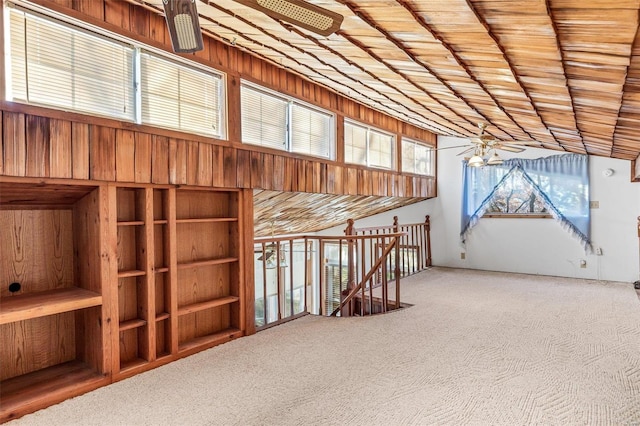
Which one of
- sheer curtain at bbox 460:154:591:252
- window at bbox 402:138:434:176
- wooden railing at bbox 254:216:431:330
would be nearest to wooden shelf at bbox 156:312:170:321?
wooden railing at bbox 254:216:431:330

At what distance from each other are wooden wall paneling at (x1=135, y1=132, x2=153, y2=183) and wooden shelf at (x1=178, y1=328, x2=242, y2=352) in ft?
4.89

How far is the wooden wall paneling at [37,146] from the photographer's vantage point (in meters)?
2.33

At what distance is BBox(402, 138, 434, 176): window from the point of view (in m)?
6.80

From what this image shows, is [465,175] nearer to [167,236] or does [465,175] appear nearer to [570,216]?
[570,216]

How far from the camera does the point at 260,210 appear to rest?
4816 mm

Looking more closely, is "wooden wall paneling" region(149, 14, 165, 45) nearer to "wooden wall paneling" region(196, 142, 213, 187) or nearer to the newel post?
"wooden wall paneling" region(196, 142, 213, 187)

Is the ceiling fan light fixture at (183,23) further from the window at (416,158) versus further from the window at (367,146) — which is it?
the window at (416,158)

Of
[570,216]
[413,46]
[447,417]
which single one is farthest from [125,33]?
[570,216]

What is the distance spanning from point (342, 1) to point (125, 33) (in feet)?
6.00

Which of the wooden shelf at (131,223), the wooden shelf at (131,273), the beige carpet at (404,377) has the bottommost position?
the beige carpet at (404,377)

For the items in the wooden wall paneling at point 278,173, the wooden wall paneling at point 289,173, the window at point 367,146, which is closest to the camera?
the wooden wall paneling at point 278,173

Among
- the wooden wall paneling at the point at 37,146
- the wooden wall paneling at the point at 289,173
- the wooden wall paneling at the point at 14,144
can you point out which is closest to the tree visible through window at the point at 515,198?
the wooden wall paneling at the point at 289,173

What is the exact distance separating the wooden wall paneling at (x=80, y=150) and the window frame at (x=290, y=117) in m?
1.44

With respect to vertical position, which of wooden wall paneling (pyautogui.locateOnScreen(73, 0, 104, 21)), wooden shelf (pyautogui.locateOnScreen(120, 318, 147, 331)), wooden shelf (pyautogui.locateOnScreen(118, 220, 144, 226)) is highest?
wooden wall paneling (pyautogui.locateOnScreen(73, 0, 104, 21))
